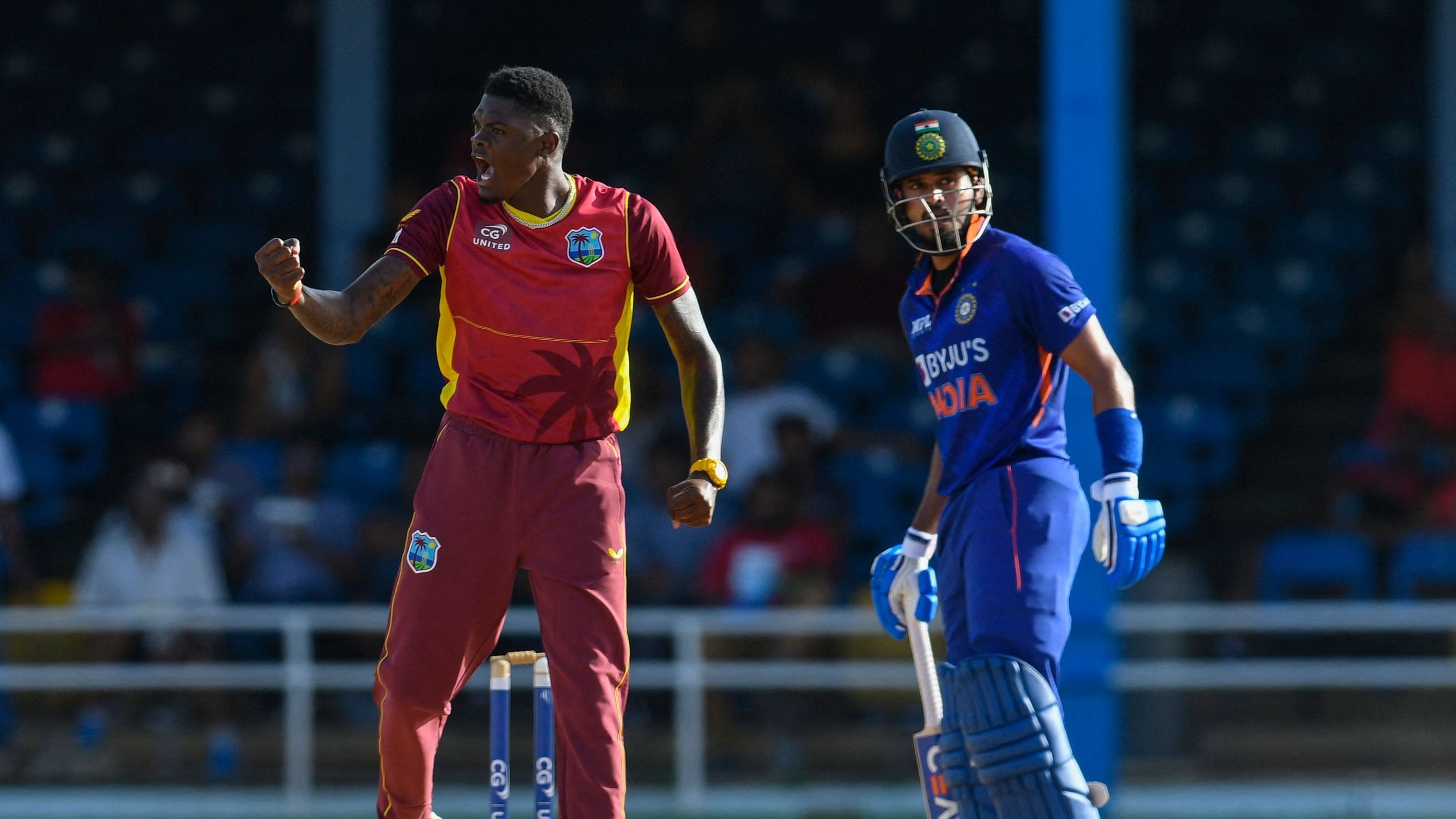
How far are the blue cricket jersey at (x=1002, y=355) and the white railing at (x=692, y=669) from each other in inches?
138

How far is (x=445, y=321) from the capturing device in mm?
4840

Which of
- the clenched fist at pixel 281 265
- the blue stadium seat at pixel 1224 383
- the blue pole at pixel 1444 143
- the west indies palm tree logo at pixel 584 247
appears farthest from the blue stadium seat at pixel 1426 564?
the clenched fist at pixel 281 265

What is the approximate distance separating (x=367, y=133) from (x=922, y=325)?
26.5 ft

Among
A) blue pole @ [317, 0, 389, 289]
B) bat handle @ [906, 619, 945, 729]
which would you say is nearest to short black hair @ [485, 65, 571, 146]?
bat handle @ [906, 619, 945, 729]

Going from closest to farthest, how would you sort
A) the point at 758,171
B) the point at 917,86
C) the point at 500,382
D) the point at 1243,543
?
the point at 500,382
the point at 1243,543
the point at 758,171
the point at 917,86

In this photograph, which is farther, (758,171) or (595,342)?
(758,171)

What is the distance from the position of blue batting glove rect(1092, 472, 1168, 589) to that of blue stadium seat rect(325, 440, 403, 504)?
6.38 meters

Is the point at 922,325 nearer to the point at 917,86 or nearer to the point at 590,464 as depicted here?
the point at 590,464

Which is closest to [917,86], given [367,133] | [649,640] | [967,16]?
[967,16]

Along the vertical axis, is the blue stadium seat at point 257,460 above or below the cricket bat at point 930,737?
above

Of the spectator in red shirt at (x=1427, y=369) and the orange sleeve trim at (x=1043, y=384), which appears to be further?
the spectator in red shirt at (x=1427, y=369)

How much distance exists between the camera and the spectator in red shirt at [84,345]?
35.9 feet

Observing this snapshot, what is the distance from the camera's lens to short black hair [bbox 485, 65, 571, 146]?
15.3 ft

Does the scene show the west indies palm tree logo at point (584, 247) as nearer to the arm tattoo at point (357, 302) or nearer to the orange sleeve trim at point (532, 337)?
the orange sleeve trim at point (532, 337)
